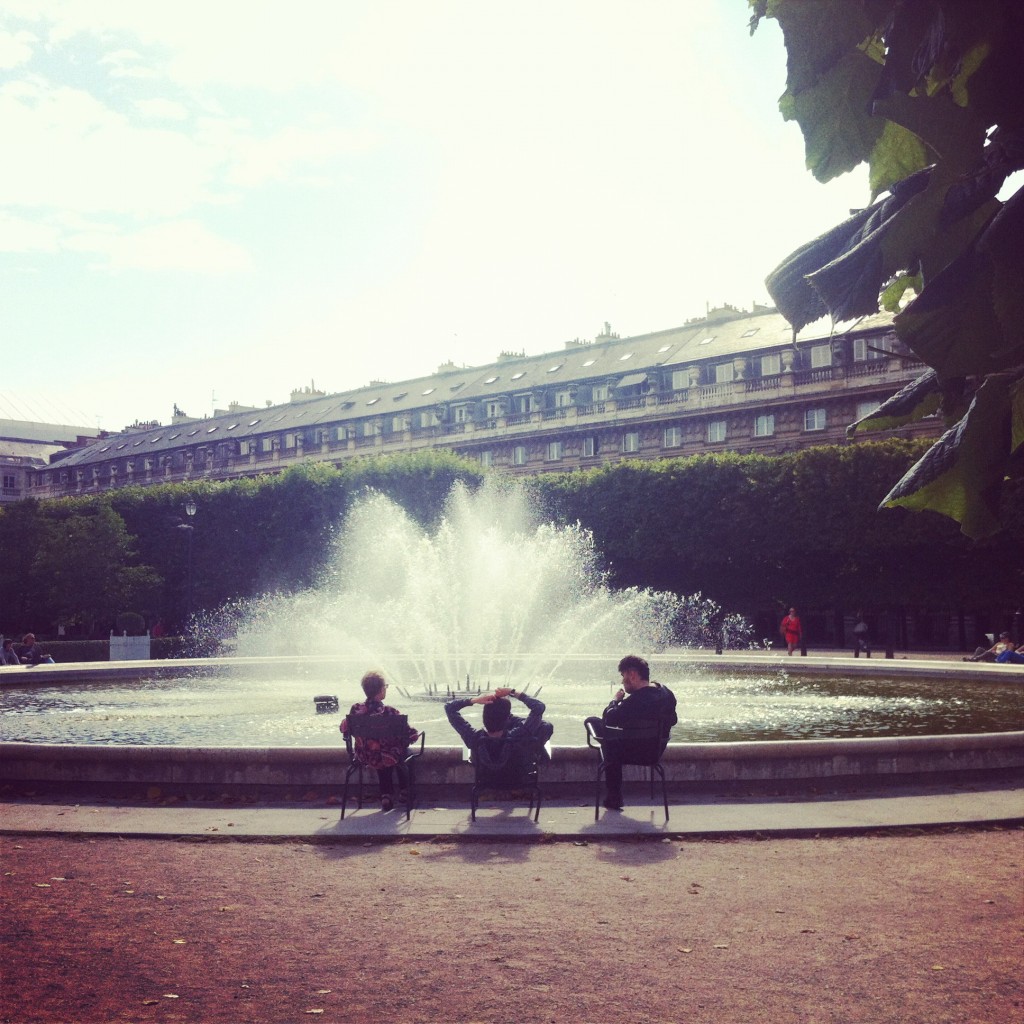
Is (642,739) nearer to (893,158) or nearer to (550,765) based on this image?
(550,765)

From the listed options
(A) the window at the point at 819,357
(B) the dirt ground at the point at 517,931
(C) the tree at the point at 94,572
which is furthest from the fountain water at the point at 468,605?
(A) the window at the point at 819,357

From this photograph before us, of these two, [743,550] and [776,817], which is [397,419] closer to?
[743,550]

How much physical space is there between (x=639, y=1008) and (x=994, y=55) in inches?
199

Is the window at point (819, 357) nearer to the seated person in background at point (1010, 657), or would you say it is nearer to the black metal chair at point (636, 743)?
the seated person in background at point (1010, 657)

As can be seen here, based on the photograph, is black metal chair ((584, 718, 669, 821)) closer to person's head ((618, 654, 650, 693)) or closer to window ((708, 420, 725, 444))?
person's head ((618, 654, 650, 693))

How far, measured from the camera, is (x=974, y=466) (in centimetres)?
194

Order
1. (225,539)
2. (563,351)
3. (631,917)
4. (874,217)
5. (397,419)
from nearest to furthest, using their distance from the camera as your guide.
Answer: (874,217)
(631,917)
(225,539)
(563,351)
(397,419)

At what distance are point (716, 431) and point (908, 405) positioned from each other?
220ft

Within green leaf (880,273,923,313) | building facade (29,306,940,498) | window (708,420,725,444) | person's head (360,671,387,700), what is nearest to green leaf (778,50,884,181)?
green leaf (880,273,923,313)

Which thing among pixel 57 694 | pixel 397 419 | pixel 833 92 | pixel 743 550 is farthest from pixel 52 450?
pixel 833 92

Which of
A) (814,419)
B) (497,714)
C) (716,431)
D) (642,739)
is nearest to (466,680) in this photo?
(497,714)

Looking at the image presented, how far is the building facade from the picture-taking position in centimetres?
6384

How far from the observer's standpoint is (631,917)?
7.52 metres

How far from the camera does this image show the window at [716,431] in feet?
223
